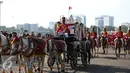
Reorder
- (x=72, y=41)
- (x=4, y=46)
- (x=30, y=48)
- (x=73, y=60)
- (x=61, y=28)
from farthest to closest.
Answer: (x=61, y=28) → (x=72, y=41) → (x=73, y=60) → (x=4, y=46) → (x=30, y=48)

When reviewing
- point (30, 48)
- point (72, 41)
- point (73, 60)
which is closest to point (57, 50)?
point (73, 60)

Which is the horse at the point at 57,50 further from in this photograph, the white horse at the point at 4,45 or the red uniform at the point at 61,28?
the white horse at the point at 4,45

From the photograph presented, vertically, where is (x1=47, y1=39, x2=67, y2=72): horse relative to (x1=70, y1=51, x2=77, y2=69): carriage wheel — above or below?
above

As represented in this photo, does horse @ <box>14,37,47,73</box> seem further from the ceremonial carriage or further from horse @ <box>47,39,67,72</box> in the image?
the ceremonial carriage

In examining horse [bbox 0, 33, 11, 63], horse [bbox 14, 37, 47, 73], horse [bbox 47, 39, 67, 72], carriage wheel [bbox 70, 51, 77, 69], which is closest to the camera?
horse [bbox 14, 37, 47, 73]

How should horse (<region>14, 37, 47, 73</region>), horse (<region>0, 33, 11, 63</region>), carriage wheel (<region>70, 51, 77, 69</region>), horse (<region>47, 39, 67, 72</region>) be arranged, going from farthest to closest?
carriage wheel (<region>70, 51, 77, 69</region>)
horse (<region>47, 39, 67, 72</region>)
horse (<region>0, 33, 11, 63</region>)
horse (<region>14, 37, 47, 73</region>)

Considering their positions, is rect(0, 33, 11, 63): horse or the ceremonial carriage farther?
the ceremonial carriage

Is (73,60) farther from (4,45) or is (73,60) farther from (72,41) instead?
(4,45)

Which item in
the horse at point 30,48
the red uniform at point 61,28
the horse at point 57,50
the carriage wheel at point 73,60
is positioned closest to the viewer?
the horse at point 30,48

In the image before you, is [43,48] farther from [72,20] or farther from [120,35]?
[120,35]

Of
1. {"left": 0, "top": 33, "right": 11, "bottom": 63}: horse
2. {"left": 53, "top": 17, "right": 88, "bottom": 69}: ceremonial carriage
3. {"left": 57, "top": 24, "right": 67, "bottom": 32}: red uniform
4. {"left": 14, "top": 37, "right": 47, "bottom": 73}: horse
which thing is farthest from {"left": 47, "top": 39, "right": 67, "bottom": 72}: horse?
{"left": 0, "top": 33, "right": 11, "bottom": 63}: horse

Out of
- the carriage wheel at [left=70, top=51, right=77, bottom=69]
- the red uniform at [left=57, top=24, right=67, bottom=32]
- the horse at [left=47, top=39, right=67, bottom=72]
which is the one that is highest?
the red uniform at [left=57, top=24, right=67, bottom=32]

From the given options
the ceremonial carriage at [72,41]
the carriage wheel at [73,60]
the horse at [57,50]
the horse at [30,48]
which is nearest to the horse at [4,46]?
the horse at [30,48]

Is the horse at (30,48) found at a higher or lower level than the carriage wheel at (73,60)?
higher
